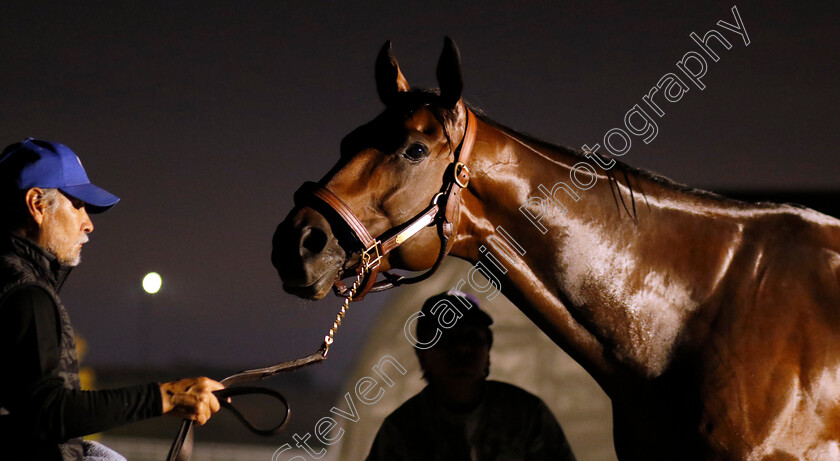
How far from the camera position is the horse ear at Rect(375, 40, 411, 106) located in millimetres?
2297

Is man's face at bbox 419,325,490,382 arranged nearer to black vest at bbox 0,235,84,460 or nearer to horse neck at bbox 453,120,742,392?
horse neck at bbox 453,120,742,392

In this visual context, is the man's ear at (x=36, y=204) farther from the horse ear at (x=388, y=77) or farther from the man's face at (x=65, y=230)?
the horse ear at (x=388, y=77)

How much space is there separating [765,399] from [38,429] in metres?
1.78

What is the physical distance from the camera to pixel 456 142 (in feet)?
6.95

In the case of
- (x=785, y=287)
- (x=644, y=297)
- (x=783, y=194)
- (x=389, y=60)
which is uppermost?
(x=783, y=194)

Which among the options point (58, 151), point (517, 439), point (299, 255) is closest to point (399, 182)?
point (299, 255)

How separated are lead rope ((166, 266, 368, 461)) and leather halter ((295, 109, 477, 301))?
35 mm

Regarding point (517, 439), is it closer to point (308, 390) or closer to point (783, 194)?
point (783, 194)

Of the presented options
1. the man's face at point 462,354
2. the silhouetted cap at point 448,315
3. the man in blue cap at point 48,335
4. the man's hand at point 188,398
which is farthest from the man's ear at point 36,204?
the man's face at point 462,354

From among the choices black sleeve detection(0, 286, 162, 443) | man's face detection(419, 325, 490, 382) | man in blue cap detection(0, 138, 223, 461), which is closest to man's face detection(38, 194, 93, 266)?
man in blue cap detection(0, 138, 223, 461)

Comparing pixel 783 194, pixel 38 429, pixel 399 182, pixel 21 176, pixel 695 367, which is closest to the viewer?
pixel 38 429

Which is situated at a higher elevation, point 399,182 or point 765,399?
point 399,182

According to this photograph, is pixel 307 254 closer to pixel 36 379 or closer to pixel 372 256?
pixel 372 256

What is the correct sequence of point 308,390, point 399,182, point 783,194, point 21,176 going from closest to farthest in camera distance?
point 21,176
point 399,182
point 783,194
point 308,390
